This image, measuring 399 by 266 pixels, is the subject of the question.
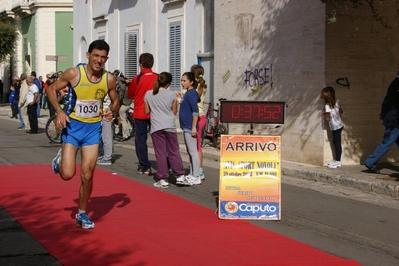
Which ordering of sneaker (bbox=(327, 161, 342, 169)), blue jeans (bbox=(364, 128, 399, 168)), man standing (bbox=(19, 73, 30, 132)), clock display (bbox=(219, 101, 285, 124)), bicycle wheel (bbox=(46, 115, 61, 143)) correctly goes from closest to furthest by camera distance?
clock display (bbox=(219, 101, 285, 124)), blue jeans (bbox=(364, 128, 399, 168)), sneaker (bbox=(327, 161, 342, 169)), bicycle wheel (bbox=(46, 115, 61, 143)), man standing (bbox=(19, 73, 30, 132))

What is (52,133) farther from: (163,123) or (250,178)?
(250,178)

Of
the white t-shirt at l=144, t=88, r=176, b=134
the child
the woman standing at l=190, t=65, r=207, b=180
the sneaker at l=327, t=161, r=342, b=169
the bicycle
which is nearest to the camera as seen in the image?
the white t-shirt at l=144, t=88, r=176, b=134

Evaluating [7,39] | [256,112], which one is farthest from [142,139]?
[7,39]

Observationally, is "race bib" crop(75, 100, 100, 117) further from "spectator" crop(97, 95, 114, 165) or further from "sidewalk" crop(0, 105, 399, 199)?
"spectator" crop(97, 95, 114, 165)

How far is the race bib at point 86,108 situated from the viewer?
28.2ft

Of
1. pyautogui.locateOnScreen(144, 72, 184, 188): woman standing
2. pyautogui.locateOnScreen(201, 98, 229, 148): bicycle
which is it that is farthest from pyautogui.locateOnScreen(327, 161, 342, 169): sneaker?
pyautogui.locateOnScreen(201, 98, 229, 148): bicycle

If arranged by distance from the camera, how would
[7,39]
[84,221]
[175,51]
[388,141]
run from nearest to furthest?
[84,221] < [388,141] < [175,51] < [7,39]

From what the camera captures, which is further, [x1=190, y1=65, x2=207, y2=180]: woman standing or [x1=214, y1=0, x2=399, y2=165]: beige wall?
[x1=214, y1=0, x2=399, y2=165]: beige wall

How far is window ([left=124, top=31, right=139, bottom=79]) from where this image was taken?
27094 mm

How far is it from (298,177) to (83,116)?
636 centimetres

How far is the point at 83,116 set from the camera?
28.2ft

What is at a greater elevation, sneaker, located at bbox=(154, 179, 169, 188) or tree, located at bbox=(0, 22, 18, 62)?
tree, located at bbox=(0, 22, 18, 62)

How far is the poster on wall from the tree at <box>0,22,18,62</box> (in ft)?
124

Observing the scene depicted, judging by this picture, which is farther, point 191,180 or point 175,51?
point 175,51
